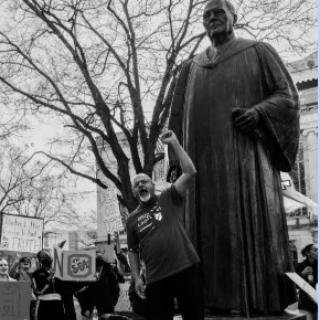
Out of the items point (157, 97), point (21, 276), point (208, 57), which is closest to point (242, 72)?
point (208, 57)

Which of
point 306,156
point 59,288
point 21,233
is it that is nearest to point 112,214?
point 21,233

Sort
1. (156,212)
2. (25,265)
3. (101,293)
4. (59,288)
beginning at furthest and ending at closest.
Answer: (59,288), (101,293), (25,265), (156,212)

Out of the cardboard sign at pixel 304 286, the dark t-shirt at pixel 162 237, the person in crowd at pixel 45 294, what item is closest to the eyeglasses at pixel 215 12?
the dark t-shirt at pixel 162 237

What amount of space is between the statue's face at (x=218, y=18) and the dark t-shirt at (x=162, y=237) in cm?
93

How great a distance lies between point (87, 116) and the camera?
17.3 m

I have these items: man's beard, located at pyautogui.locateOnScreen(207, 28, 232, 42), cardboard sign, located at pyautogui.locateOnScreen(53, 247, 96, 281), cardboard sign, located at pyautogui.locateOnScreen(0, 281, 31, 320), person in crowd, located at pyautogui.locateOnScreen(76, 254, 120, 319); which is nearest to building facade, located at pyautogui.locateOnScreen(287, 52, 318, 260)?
cardboard sign, located at pyautogui.locateOnScreen(53, 247, 96, 281)

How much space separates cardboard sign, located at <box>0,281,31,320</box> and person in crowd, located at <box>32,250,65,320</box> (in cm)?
120

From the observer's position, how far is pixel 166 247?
3316mm

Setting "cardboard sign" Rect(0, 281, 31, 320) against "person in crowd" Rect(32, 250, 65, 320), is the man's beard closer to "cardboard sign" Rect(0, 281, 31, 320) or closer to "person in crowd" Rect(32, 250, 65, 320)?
"cardboard sign" Rect(0, 281, 31, 320)

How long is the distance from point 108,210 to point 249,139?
49.1 ft

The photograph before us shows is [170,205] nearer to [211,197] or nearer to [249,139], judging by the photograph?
[211,197]

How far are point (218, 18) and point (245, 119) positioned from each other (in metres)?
0.64

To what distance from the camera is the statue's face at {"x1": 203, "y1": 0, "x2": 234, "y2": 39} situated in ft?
10.9

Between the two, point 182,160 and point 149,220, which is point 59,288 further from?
point 182,160
